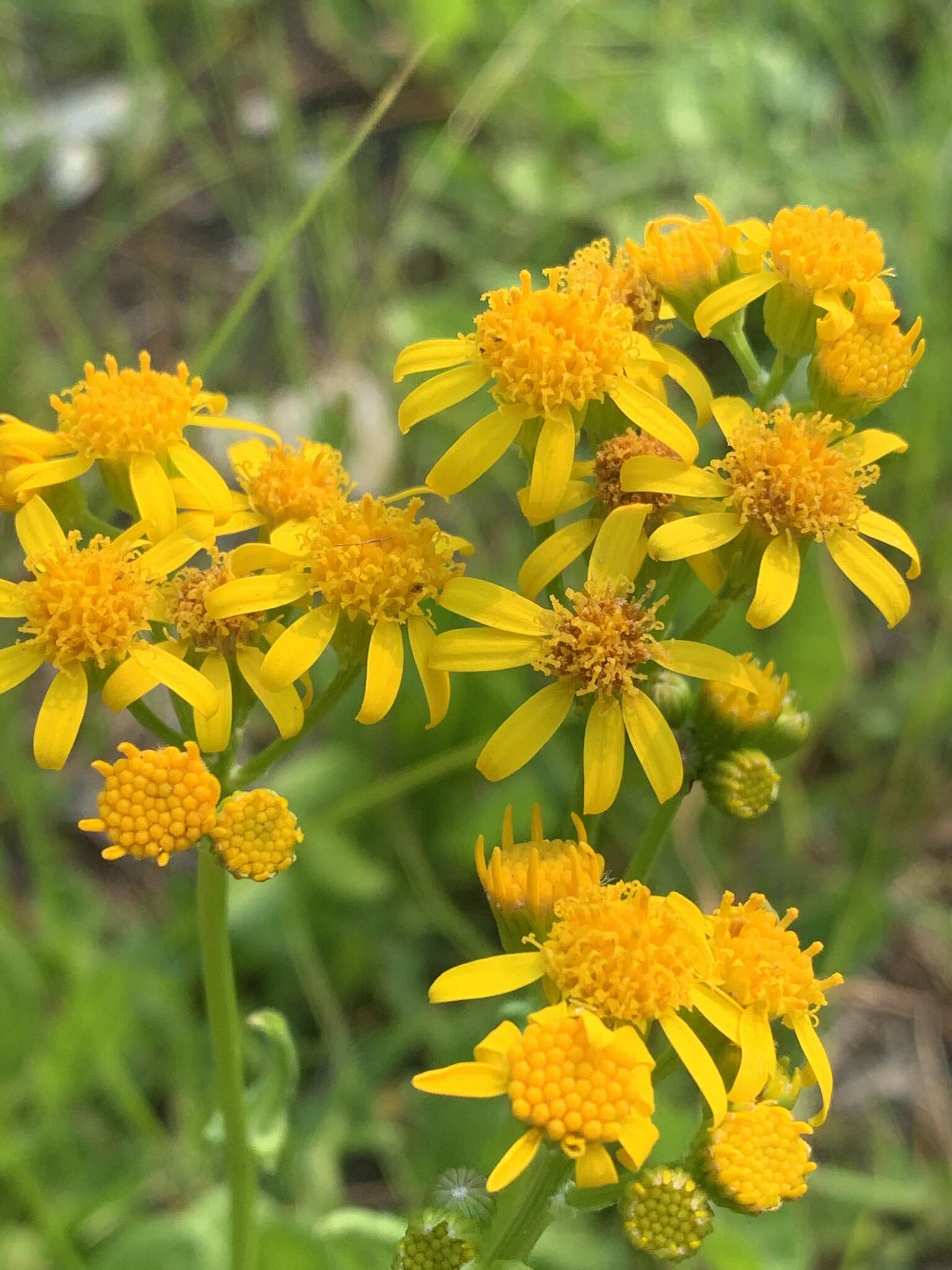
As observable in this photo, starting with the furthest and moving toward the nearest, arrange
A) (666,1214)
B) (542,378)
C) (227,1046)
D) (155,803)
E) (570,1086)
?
(227,1046), (542,378), (155,803), (666,1214), (570,1086)

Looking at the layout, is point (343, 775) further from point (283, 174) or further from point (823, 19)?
point (823, 19)

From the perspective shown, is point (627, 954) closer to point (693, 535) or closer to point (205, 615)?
point (693, 535)

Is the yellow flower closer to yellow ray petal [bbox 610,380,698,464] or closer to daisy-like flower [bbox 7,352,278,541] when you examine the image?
yellow ray petal [bbox 610,380,698,464]

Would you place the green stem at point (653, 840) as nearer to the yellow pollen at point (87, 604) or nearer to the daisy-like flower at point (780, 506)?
the daisy-like flower at point (780, 506)

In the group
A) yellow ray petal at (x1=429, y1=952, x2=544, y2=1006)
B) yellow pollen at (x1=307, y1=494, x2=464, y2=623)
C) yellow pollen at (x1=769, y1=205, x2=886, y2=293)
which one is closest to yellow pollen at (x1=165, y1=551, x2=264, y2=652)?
yellow pollen at (x1=307, y1=494, x2=464, y2=623)

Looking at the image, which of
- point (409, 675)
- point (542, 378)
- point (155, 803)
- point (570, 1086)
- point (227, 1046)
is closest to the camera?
point (570, 1086)

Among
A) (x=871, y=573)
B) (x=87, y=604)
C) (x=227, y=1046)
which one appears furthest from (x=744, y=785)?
(x=87, y=604)
